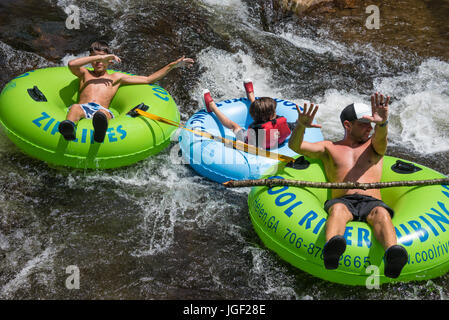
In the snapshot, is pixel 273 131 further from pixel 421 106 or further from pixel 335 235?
pixel 421 106

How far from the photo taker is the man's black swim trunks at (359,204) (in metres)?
3.76

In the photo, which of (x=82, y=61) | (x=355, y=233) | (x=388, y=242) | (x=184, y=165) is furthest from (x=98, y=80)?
(x=388, y=242)

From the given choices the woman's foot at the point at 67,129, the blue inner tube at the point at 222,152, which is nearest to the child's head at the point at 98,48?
the woman's foot at the point at 67,129

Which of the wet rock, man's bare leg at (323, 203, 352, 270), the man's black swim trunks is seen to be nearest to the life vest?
the man's black swim trunks

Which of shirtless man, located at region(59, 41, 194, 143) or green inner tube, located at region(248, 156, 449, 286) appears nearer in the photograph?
green inner tube, located at region(248, 156, 449, 286)

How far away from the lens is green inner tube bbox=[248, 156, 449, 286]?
348 cm

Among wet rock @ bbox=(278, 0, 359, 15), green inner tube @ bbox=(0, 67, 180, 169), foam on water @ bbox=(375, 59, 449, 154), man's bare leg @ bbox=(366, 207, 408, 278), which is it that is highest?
wet rock @ bbox=(278, 0, 359, 15)

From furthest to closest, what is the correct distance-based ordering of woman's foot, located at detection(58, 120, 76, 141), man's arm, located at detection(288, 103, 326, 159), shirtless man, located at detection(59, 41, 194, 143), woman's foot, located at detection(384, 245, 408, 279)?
1. shirtless man, located at detection(59, 41, 194, 143)
2. woman's foot, located at detection(58, 120, 76, 141)
3. man's arm, located at detection(288, 103, 326, 159)
4. woman's foot, located at detection(384, 245, 408, 279)

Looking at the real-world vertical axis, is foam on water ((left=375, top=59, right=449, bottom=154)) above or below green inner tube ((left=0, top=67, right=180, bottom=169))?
below

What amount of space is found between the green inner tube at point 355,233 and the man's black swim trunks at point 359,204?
104 millimetres

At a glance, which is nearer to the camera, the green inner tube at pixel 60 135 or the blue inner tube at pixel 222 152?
the blue inner tube at pixel 222 152

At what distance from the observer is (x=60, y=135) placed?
15.4 ft

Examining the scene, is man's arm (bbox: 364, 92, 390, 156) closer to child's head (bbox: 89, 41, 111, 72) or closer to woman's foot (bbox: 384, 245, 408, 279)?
woman's foot (bbox: 384, 245, 408, 279)

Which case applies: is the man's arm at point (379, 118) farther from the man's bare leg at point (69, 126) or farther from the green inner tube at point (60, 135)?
the man's bare leg at point (69, 126)
